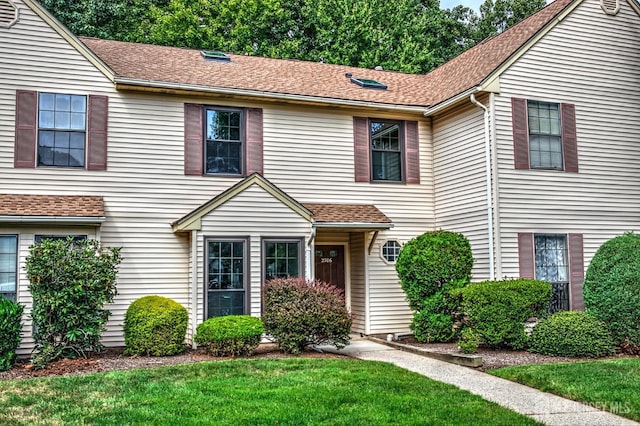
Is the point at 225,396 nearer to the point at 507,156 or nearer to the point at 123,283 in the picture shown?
the point at 123,283

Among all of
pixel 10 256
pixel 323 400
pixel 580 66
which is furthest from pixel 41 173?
pixel 580 66

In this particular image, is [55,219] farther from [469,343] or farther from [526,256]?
[526,256]

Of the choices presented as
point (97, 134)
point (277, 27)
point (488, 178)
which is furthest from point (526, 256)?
point (277, 27)

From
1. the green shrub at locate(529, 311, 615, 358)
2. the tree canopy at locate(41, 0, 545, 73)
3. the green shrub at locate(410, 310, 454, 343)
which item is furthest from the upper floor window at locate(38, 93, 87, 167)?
the tree canopy at locate(41, 0, 545, 73)

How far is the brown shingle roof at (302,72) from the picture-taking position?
43.8ft

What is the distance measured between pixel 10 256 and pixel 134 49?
6.13 meters

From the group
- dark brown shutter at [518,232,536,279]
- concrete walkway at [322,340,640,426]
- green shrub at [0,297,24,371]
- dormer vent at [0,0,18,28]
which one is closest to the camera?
concrete walkway at [322,340,640,426]

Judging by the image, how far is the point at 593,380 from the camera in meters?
8.32

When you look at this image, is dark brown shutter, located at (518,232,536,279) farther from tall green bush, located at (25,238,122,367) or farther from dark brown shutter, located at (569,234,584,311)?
tall green bush, located at (25,238,122,367)

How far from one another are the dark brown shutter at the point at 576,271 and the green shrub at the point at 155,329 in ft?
27.1

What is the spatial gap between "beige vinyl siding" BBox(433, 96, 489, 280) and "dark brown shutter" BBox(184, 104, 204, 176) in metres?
5.75

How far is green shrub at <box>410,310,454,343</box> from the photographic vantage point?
1238 centimetres

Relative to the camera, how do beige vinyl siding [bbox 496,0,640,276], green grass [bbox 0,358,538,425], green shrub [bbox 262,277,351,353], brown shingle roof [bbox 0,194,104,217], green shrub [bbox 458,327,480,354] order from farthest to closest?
1. beige vinyl siding [bbox 496,0,640,276]
2. brown shingle roof [bbox 0,194,104,217]
3. green shrub [bbox 262,277,351,353]
4. green shrub [bbox 458,327,480,354]
5. green grass [bbox 0,358,538,425]

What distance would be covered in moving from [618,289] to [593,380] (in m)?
3.46
